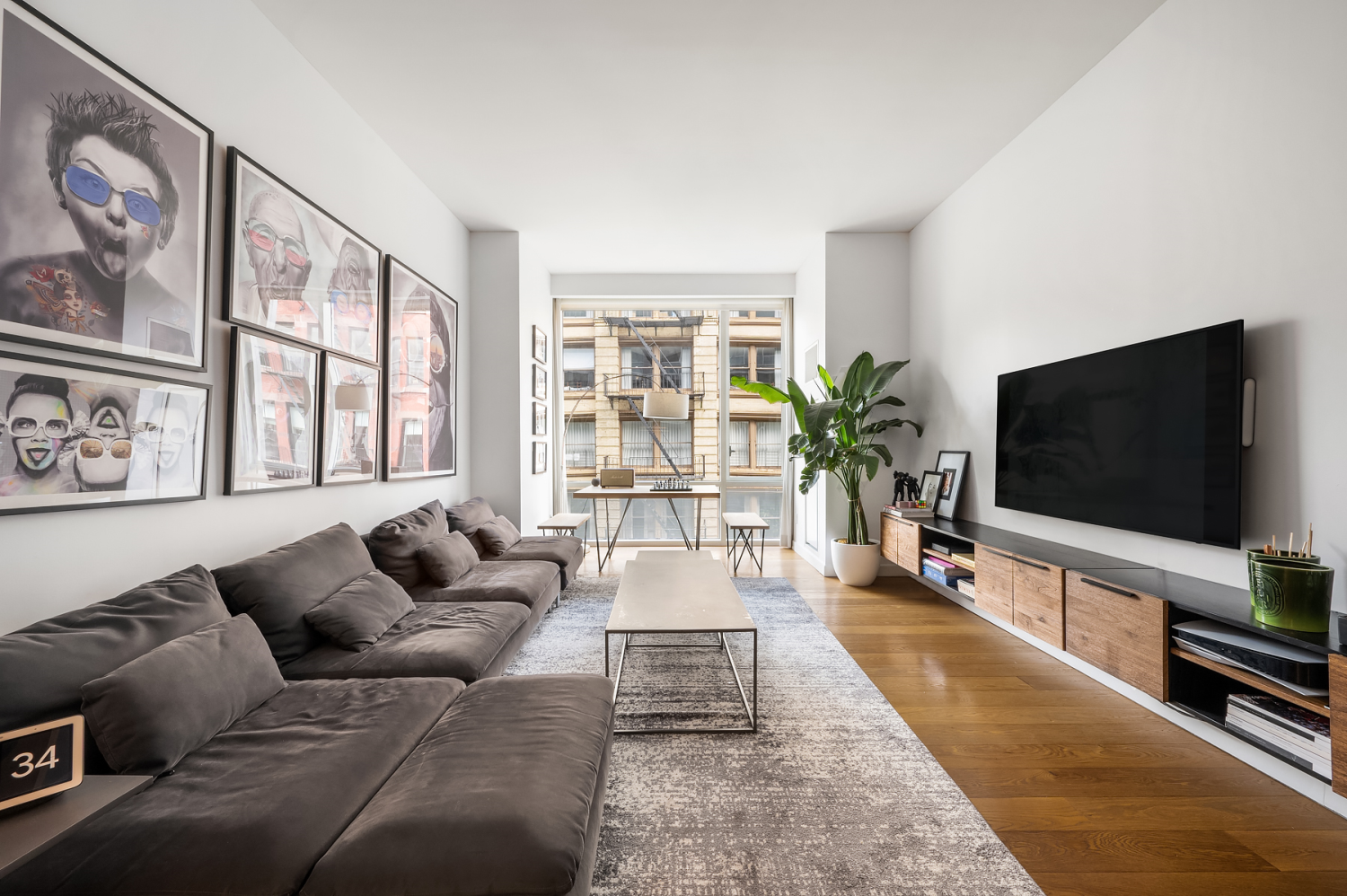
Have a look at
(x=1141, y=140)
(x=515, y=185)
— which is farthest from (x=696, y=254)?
(x=1141, y=140)

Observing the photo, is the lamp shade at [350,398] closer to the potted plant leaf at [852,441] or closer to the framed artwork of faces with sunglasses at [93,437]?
the framed artwork of faces with sunglasses at [93,437]

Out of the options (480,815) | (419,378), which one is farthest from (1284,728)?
(419,378)

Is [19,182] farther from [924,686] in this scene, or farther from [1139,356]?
[1139,356]

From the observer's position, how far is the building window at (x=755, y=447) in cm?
637

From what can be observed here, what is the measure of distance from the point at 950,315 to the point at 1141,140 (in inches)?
70.3

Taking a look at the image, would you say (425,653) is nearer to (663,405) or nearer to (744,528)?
(744,528)

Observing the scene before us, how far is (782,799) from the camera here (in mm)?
1859

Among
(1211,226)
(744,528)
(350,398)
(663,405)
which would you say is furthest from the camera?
(663,405)

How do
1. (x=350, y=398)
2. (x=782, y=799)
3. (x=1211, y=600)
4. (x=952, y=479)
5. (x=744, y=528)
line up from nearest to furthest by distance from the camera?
(x=782, y=799)
(x=1211, y=600)
(x=350, y=398)
(x=952, y=479)
(x=744, y=528)

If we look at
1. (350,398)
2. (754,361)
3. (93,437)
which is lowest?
(93,437)

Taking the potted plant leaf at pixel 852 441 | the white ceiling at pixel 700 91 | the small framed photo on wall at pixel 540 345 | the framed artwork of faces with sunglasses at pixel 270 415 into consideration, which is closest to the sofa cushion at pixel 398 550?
the framed artwork of faces with sunglasses at pixel 270 415

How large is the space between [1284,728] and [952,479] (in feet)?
8.34

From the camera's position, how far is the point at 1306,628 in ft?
5.49

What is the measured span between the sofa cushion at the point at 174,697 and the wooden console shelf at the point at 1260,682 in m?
2.82
